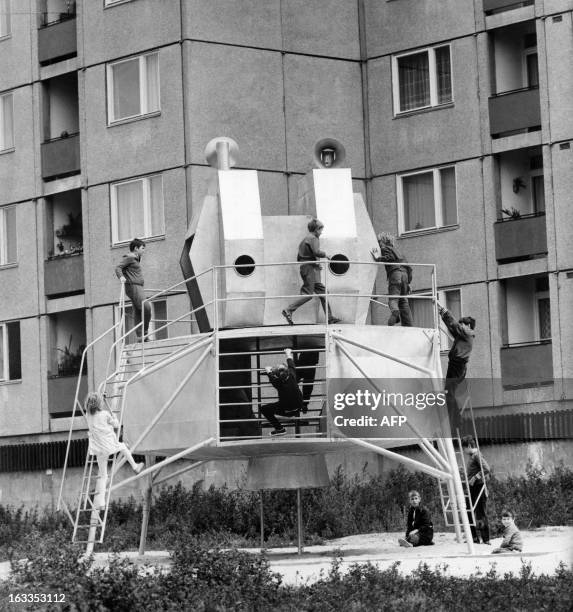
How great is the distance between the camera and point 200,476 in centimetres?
4372

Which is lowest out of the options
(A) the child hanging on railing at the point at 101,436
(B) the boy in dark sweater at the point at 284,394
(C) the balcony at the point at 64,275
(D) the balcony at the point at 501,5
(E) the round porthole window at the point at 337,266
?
(A) the child hanging on railing at the point at 101,436

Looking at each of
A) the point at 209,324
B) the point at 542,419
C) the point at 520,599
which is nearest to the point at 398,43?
the point at 542,419

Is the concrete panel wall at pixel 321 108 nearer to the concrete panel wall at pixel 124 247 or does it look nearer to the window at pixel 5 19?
the concrete panel wall at pixel 124 247

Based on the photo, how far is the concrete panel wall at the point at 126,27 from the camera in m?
45.3

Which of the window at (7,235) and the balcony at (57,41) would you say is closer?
the balcony at (57,41)

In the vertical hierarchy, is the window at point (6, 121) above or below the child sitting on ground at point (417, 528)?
above

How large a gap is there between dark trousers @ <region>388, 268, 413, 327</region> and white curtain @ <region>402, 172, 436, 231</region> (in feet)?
46.9

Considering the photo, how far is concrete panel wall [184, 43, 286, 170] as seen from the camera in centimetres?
4469

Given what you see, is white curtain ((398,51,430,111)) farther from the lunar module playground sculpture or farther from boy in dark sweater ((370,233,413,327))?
boy in dark sweater ((370,233,413,327))

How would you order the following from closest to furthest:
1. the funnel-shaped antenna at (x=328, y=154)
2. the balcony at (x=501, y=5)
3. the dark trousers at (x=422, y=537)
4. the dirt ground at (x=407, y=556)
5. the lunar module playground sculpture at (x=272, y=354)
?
the dirt ground at (x=407, y=556) < the lunar module playground sculpture at (x=272, y=354) < the dark trousers at (x=422, y=537) < the funnel-shaped antenna at (x=328, y=154) < the balcony at (x=501, y=5)

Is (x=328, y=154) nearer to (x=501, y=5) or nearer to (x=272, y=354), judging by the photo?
(x=272, y=354)

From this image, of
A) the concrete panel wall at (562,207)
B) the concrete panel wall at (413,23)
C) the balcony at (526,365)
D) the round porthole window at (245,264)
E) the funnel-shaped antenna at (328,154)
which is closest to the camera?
the round porthole window at (245,264)

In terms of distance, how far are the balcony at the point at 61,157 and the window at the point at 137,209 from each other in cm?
193

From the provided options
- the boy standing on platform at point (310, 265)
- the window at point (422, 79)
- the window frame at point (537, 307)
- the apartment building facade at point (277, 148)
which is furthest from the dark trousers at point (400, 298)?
the window at point (422, 79)
